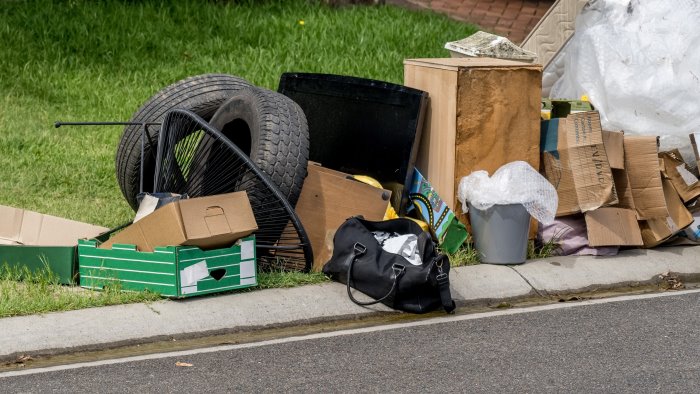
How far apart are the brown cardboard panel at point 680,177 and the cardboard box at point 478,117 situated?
957 mm

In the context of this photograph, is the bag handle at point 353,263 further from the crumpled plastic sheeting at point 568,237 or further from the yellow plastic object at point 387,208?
the crumpled plastic sheeting at point 568,237

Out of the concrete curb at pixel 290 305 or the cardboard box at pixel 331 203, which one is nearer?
the concrete curb at pixel 290 305

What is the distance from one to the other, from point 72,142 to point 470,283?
4.36 meters

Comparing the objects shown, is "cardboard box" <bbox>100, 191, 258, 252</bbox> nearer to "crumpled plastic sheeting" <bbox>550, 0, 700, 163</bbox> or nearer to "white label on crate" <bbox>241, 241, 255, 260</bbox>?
"white label on crate" <bbox>241, 241, 255, 260</bbox>

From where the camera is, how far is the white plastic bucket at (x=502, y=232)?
6.73 m

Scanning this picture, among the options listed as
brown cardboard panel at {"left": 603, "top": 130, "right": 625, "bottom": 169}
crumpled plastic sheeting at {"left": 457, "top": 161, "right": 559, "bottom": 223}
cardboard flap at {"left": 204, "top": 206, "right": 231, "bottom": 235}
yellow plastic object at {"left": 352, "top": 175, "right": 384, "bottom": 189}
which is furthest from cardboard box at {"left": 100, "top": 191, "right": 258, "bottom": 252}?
brown cardboard panel at {"left": 603, "top": 130, "right": 625, "bottom": 169}

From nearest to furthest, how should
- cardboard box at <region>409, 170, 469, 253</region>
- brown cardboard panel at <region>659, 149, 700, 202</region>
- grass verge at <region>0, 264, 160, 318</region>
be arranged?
grass verge at <region>0, 264, 160, 318</region> < cardboard box at <region>409, 170, 469, 253</region> < brown cardboard panel at <region>659, 149, 700, 202</region>

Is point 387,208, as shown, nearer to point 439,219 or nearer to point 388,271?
point 439,219

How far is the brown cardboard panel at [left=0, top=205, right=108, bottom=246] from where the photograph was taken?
671cm

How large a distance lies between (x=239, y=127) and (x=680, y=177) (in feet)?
9.59

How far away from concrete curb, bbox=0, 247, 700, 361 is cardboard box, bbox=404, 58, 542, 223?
2.17 ft

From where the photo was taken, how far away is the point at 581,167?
709 cm

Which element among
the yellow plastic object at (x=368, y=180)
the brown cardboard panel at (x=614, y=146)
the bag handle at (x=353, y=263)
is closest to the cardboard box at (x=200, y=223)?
the bag handle at (x=353, y=263)

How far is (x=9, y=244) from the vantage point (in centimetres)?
648
